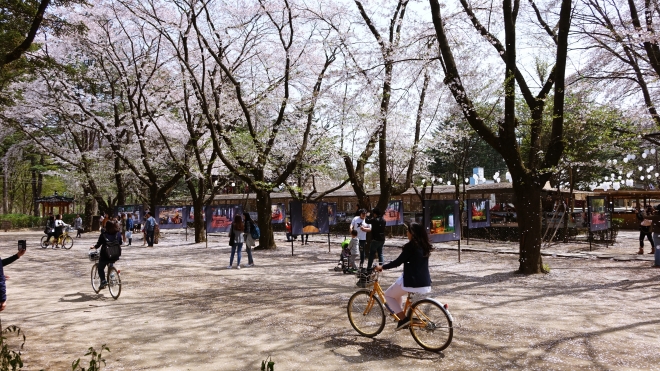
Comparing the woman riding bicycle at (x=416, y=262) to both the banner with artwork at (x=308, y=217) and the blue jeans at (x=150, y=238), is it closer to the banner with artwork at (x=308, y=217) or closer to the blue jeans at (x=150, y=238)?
the banner with artwork at (x=308, y=217)

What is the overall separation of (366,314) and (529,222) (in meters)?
7.31

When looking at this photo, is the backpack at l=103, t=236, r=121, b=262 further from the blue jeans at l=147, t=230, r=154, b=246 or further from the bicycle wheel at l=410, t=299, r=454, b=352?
the blue jeans at l=147, t=230, r=154, b=246

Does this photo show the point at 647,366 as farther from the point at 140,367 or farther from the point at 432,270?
the point at 432,270

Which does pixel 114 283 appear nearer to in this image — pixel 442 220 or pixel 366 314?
pixel 366 314

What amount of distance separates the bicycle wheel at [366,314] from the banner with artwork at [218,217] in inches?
637

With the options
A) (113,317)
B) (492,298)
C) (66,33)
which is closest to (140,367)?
(113,317)

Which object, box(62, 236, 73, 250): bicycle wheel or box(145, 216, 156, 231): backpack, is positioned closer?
box(62, 236, 73, 250): bicycle wheel

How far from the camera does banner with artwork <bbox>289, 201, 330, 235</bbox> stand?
18.3 metres

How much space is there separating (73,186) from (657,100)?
39.6m

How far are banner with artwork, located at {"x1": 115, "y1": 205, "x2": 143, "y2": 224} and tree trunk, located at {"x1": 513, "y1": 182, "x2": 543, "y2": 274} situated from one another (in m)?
24.5

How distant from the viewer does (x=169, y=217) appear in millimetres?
26156

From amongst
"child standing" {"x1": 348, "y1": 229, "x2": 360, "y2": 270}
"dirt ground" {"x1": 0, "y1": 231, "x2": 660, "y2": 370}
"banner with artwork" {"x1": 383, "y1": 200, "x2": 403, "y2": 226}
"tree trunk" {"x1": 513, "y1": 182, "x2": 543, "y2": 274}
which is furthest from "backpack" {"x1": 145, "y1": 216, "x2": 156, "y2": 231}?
"tree trunk" {"x1": 513, "y1": 182, "x2": 543, "y2": 274}

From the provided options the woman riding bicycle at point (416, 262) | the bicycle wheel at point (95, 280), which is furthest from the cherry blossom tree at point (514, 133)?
the bicycle wheel at point (95, 280)

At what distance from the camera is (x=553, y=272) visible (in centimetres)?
1282
